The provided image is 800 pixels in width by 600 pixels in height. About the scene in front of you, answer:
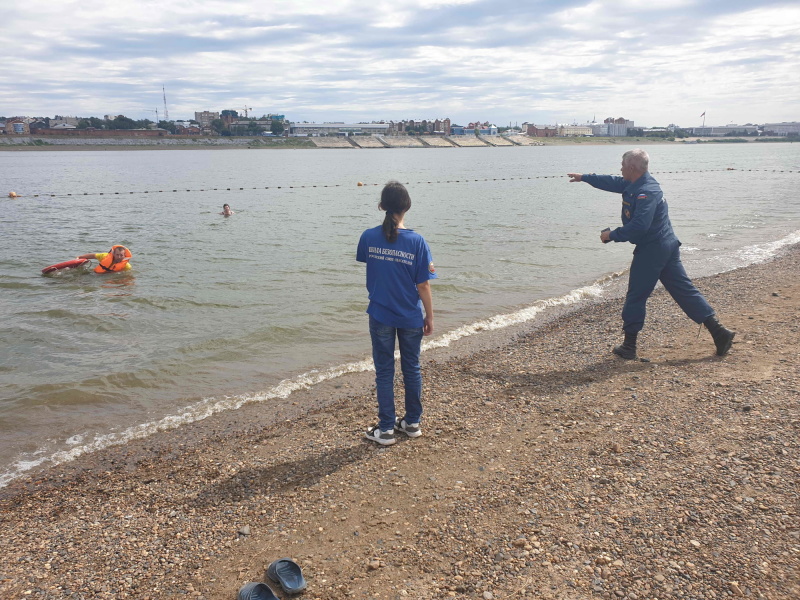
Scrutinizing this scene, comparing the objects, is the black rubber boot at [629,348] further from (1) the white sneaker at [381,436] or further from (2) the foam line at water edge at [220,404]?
(1) the white sneaker at [381,436]

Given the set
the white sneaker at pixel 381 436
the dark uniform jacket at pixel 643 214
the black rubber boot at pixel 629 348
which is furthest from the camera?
the black rubber boot at pixel 629 348

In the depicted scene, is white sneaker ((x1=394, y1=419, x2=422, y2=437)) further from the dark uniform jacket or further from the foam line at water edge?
the dark uniform jacket

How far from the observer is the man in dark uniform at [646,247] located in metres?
6.95

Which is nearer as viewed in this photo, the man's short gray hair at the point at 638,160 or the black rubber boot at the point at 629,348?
the man's short gray hair at the point at 638,160

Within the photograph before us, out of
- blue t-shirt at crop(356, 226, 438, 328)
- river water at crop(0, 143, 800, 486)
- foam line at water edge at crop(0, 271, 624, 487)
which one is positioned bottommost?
foam line at water edge at crop(0, 271, 624, 487)

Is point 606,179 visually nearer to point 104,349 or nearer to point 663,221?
point 663,221

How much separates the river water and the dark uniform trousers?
356 centimetres

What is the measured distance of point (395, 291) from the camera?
5234 millimetres

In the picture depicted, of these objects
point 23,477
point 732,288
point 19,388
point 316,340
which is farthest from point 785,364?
point 19,388

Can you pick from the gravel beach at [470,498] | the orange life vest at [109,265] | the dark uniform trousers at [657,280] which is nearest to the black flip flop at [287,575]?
the gravel beach at [470,498]

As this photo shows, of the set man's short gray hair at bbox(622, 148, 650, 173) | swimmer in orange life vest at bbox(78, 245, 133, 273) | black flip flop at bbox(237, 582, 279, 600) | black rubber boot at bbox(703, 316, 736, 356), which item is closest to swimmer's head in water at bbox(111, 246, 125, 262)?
swimmer in orange life vest at bbox(78, 245, 133, 273)

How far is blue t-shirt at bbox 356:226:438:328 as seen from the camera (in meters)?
5.15

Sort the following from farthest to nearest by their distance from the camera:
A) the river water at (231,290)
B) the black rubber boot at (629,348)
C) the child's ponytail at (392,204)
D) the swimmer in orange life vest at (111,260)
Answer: the swimmer in orange life vest at (111,260), the river water at (231,290), the black rubber boot at (629,348), the child's ponytail at (392,204)

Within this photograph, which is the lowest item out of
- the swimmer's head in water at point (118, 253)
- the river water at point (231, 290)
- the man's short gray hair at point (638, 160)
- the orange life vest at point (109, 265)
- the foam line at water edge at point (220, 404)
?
the foam line at water edge at point (220, 404)
